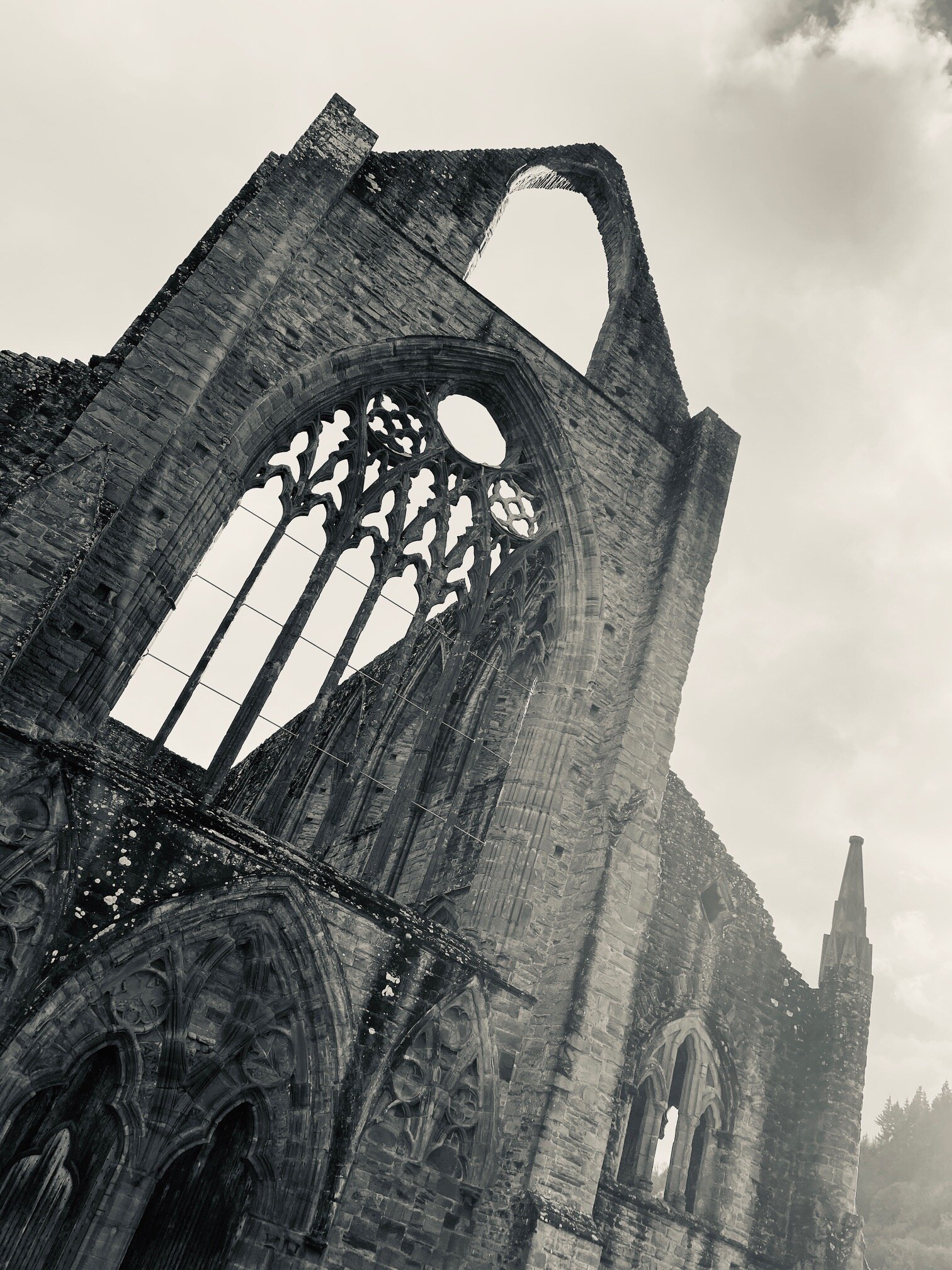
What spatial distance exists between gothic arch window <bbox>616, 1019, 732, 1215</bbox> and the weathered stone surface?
4 centimetres

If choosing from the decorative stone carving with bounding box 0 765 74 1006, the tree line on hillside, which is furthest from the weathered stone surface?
the tree line on hillside

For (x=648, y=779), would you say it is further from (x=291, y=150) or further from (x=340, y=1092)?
(x=291, y=150)

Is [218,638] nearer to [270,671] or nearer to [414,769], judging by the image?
[270,671]

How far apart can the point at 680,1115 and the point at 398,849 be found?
11.6 ft

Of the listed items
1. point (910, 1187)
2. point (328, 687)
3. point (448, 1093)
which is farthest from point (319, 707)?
point (910, 1187)

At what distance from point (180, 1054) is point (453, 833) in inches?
145

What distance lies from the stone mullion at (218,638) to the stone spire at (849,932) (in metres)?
7.47

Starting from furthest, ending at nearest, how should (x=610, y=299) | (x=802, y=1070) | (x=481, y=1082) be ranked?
(x=610, y=299) < (x=802, y=1070) < (x=481, y=1082)

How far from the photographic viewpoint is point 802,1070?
9.59 meters

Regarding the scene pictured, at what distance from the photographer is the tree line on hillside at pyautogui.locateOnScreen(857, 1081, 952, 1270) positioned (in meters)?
24.9

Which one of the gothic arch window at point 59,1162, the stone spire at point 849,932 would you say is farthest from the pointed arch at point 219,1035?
the stone spire at point 849,932

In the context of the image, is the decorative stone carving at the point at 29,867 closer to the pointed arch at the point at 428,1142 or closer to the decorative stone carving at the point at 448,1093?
the pointed arch at the point at 428,1142

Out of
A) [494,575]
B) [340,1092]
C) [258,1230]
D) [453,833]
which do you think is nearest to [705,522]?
[494,575]

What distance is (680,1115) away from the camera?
8719mm
